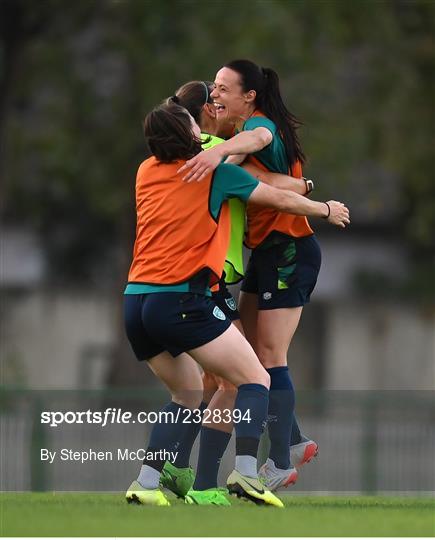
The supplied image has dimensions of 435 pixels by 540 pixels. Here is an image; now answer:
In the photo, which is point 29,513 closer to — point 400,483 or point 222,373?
point 222,373

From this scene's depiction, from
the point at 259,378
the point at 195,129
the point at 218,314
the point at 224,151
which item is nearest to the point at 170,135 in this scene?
the point at 195,129

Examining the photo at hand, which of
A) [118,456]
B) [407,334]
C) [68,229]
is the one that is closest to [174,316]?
[118,456]

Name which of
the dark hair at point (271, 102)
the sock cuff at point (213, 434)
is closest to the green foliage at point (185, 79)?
the dark hair at point (271, 102)

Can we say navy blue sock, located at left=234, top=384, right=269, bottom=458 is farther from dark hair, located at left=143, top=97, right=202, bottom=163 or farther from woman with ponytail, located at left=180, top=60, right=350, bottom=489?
dark hair, located at left=143, top=97, right=202, bottom=163

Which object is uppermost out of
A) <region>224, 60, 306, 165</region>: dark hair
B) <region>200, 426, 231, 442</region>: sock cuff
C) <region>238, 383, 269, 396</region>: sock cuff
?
<region>224, 60, 306, 165</region>: dark hair

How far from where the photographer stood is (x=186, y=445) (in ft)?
26.4

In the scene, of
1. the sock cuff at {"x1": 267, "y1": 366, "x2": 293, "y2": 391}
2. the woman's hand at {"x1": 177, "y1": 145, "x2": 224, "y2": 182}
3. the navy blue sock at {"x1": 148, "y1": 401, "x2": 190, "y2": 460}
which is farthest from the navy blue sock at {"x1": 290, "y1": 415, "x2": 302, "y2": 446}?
the woman's hand at {"x1": 177, "y1": 145, "x2": 224, "y2": 182}

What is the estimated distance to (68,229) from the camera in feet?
98.2

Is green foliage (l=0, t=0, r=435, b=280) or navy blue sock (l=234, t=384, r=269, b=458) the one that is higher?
green foliage (l=0, t=0, r=435, b=280)

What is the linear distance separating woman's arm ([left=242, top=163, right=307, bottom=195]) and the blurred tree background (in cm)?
1269

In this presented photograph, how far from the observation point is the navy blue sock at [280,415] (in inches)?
332

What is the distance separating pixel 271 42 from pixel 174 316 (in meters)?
14.5

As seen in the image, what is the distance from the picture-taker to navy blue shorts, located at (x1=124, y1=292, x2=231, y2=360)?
7.64 m

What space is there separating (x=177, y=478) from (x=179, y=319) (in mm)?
857
